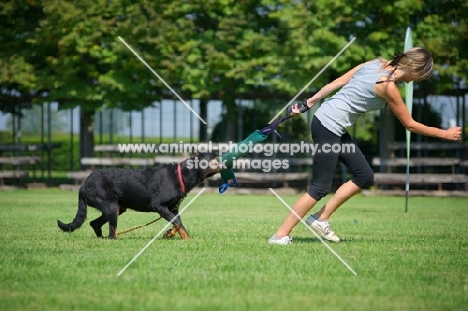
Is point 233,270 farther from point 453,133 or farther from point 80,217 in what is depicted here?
point 80,217

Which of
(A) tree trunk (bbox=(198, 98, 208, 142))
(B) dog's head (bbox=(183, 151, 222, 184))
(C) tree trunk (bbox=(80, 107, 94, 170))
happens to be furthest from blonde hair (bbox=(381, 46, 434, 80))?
(C) tree trunk (bbox=(80, 107, 94, 170))

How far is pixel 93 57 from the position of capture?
21359 millimetres

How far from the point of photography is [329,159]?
22.8 feet

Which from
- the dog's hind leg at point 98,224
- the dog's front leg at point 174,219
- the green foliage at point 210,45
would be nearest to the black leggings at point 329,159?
the dog's front leg at point 174,219

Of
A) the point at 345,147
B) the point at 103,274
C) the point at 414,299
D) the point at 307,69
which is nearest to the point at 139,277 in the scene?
the point at 103,274

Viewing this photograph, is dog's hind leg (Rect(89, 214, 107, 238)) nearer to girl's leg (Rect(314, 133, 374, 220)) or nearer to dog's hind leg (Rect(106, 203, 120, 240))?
dog's hind leg (Rect(106, 203, 120, 240))

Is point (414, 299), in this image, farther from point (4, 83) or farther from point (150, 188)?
point (4, 83)

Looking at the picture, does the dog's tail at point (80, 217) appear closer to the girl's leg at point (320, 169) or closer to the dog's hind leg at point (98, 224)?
the dog's hind leg at point (98, 224)

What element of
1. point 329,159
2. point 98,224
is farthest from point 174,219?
point 329,159

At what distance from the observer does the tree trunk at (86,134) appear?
22469mm

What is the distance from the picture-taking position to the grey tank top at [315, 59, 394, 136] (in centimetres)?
680

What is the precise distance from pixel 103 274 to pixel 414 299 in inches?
90.5

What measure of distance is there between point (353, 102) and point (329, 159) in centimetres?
58

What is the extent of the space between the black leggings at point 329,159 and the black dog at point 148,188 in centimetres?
129
